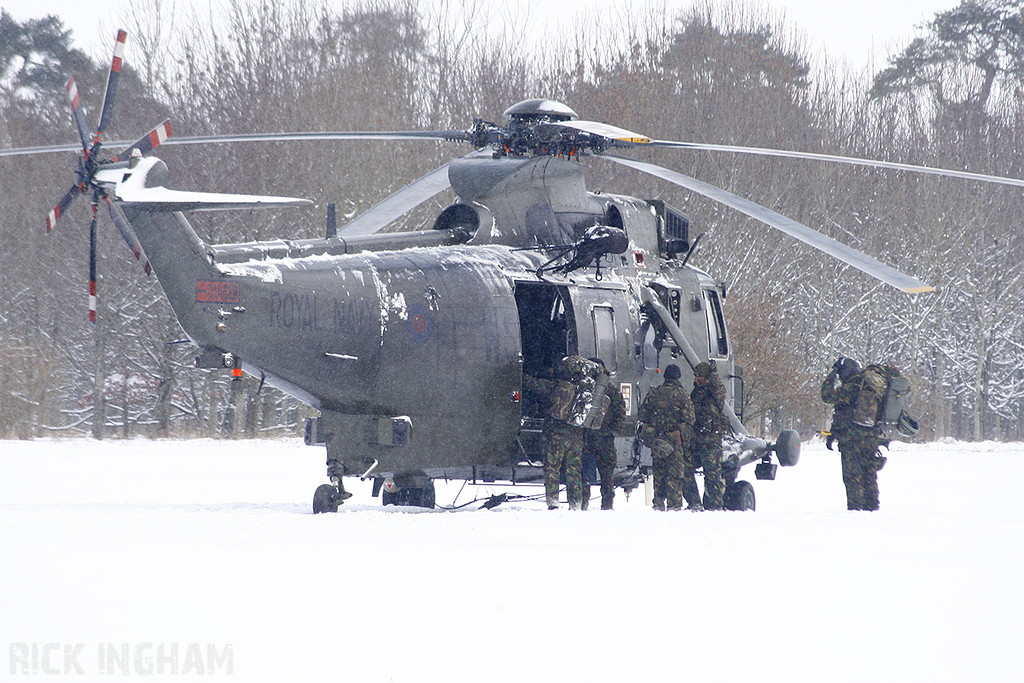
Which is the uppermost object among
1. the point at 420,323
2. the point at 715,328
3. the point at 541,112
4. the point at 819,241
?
the point at 541,112

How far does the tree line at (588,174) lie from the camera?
29.6 m

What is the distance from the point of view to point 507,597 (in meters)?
5.60

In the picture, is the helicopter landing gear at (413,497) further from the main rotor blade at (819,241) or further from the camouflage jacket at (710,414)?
the main rotor blade at (819,241)

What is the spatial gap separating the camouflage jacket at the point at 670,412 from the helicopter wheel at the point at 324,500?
332cm

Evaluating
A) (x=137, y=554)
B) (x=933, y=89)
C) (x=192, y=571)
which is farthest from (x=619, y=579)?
(x=933, y=89)

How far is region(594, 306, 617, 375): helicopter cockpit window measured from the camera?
1134 cm

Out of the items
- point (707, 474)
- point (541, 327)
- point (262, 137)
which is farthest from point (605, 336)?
point (262, 137)

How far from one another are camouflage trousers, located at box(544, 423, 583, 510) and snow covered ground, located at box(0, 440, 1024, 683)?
1.18 meters

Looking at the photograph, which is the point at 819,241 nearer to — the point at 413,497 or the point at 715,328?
the point at 715,328

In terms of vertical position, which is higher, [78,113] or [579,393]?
[78,113]

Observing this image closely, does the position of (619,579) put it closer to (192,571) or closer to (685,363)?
(192,571)

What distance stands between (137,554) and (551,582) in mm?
2549

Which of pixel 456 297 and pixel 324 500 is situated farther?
pixel 456 297

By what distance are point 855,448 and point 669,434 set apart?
1901 millimetres
